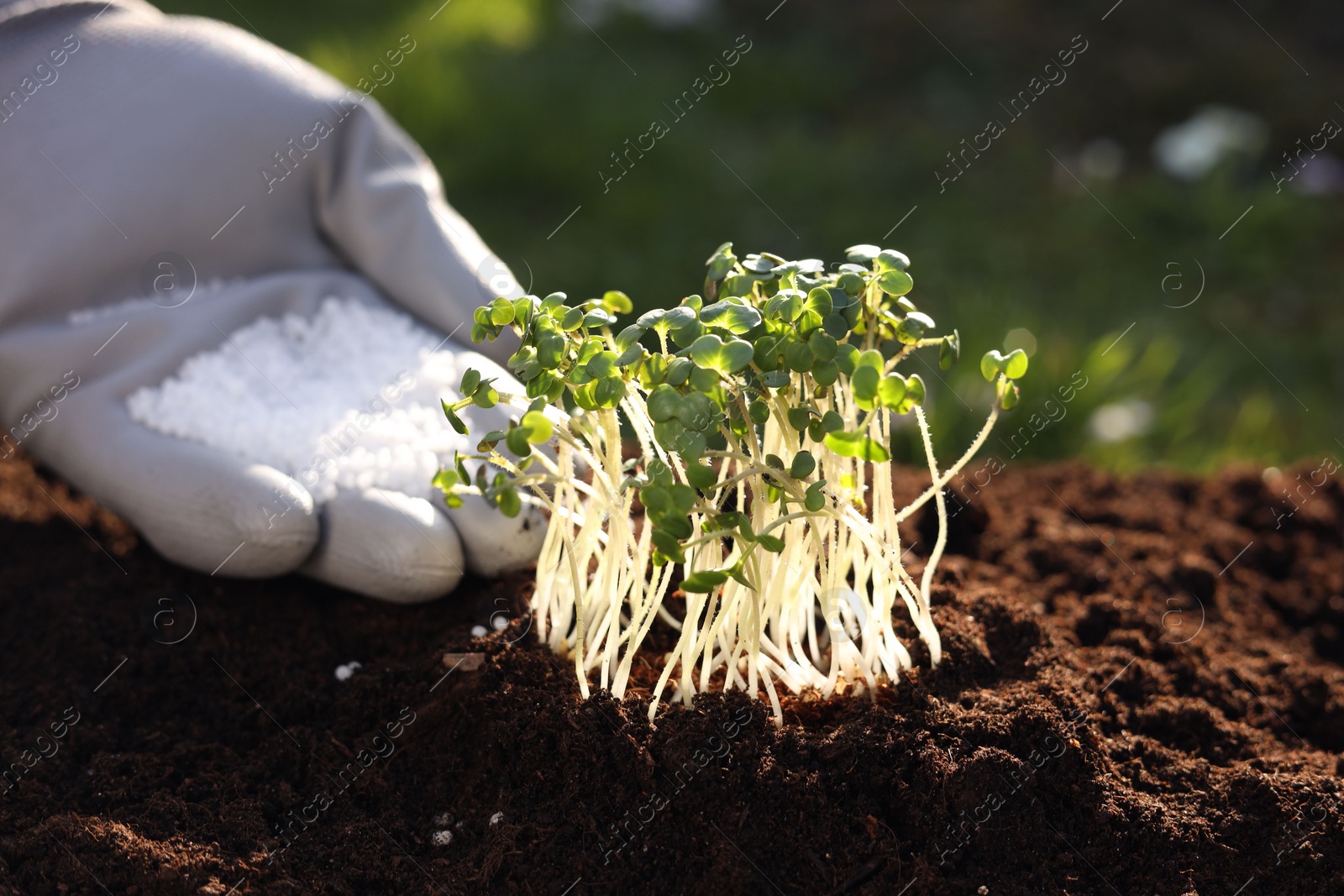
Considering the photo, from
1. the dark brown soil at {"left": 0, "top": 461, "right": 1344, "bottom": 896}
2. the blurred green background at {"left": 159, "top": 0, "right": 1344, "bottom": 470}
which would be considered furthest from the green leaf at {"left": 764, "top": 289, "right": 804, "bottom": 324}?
the blurred green background at {"left": 159, "top": 0, "right": 1344, "bottom": 470}

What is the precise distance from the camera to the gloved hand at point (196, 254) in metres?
1.48

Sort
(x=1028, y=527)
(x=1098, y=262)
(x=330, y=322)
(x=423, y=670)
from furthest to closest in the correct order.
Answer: (x=1098, y=262) < (x=1028, y=527) < (x=330, y=322) < (x=423, y=670)

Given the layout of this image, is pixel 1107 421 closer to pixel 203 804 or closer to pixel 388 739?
pixel 388 739

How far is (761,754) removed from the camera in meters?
1.20

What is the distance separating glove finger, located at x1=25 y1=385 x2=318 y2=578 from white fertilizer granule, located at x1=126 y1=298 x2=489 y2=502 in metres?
0.04

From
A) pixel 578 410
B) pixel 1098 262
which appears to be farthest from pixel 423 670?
pixel 1098 262

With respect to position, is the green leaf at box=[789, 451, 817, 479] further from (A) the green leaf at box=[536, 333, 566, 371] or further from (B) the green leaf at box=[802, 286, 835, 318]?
(A) the green leaf at box=[536, 333, 566, 371]

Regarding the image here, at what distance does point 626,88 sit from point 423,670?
2719 millimetres

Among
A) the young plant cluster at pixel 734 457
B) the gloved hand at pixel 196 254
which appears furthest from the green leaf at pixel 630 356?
the gloved hand at pixel 196 254

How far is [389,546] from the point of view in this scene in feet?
4.73

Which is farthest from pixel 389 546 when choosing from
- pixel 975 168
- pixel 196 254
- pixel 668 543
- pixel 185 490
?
pixel 975 168

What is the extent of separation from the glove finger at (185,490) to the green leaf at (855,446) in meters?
0.76

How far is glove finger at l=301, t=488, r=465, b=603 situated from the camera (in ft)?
4.73

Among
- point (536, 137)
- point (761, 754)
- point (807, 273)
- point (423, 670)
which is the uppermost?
point (807, 273)
